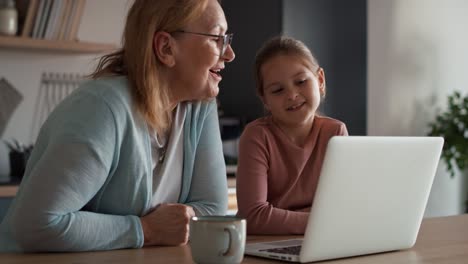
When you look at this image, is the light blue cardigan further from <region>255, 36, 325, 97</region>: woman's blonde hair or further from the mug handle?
<region>255, 36, 325, 97</region>: woman's blonde hair

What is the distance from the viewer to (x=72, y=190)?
1497 millimetres

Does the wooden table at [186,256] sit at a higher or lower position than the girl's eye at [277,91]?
lower

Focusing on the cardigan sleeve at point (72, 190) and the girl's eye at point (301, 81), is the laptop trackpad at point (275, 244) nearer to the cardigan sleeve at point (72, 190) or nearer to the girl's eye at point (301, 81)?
the cardigan sleeve at point (72, 190)

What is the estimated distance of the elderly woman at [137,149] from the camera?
4.89 feet

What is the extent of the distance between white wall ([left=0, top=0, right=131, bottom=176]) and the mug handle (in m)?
2.73

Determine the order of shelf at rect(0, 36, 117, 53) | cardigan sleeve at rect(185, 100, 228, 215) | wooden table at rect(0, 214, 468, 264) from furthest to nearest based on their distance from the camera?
shelf at rect(0, 36, 117, 53), cardigan sleeve at rect(185, 100, 228, 215), wooden table at rect(0, 214, 468, 264)

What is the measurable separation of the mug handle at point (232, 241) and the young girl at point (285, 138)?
651 millimetres

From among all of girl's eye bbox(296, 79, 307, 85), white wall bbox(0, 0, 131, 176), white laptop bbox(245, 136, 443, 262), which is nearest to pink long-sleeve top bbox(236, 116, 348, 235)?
girl's eye bbox(296, 79, 307, 85)

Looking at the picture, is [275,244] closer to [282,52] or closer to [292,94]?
[292,94]

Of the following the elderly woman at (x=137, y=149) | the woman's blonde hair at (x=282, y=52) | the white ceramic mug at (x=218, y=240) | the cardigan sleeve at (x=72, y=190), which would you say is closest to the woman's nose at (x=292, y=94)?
the woman's blonde hair at (x=282, y=52)

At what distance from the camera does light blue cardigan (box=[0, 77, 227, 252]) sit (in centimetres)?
148

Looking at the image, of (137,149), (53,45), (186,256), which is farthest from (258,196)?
(53,45)

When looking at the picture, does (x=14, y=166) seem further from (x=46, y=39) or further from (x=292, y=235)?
(x=292, y=235)

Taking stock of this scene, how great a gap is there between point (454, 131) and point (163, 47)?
140 inches
